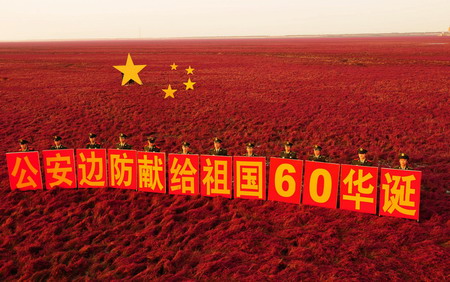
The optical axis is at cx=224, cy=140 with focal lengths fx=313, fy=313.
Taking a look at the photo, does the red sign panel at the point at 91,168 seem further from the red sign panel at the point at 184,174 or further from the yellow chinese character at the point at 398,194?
the yellow chinese character at the point at 398,194

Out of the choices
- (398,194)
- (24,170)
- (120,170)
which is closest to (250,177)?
(398,194)

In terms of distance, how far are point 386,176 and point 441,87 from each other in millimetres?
19236

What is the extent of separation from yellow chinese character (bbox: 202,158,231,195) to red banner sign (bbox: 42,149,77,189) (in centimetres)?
284

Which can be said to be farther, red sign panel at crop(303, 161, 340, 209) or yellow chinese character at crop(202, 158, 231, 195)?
yellow chinese character at crop(202, 158, 231, 195)

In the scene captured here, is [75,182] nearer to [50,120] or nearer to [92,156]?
[92,156]

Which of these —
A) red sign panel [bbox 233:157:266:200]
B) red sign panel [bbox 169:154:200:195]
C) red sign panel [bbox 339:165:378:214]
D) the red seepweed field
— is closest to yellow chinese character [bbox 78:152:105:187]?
the red seepweed field

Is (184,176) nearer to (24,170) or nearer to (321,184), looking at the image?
(321,184)

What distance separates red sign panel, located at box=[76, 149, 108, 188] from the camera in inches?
254

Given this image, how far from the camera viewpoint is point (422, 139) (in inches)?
438

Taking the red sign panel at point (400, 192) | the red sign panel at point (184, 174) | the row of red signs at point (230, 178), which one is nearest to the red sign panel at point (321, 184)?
the row of red signs at point (230, 178)

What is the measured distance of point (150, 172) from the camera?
21.3 ft

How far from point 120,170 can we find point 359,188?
15.6 ft

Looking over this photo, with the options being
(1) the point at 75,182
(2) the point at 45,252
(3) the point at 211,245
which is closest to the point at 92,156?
(1) the point at 75,182

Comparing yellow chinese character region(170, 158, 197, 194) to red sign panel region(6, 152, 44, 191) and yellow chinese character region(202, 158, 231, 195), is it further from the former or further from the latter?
red sign panel region(6, 152, 44, 191)
